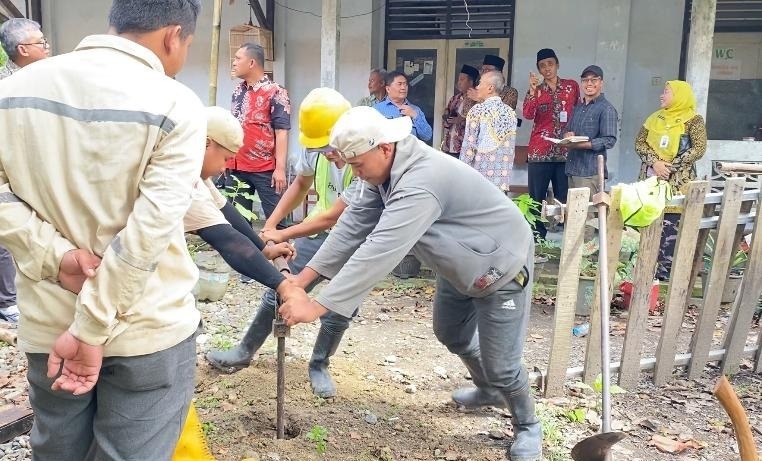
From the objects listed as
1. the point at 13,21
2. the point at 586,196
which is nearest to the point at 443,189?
the point at 586,196

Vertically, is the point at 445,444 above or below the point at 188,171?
below

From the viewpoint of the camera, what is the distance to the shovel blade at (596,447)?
277 centimetres

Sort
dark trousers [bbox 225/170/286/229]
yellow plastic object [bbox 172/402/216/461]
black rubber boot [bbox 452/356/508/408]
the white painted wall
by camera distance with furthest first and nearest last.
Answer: the white painted wall < dark trousers [bbox 225/170/286/229] < black rubber boot [bbox 452/356/508/408] < yellow plastic object [bbox 172/402/216/461]

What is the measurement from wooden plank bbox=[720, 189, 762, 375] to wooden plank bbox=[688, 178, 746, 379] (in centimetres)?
17

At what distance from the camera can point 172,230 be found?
1.68m

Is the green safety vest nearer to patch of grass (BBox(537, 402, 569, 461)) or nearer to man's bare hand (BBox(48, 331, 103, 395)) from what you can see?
patch of grass (BBox(537, 402, 569, 461))

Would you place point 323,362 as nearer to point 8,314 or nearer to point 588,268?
point 8,314

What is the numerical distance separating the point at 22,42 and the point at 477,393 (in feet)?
13.0

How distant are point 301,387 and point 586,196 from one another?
6.57ft

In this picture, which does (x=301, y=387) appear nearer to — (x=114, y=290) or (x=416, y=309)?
(x=416, y=309)

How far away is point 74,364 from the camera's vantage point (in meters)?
1.67

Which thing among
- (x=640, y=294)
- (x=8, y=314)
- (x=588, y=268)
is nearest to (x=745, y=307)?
(x=640, y=294)

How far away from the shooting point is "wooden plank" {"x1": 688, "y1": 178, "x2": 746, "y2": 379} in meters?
4.00

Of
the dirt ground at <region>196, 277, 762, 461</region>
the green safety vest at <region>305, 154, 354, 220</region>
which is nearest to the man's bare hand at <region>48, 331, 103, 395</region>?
the dirt ground at <region>196, 277, 762, 461</region>
